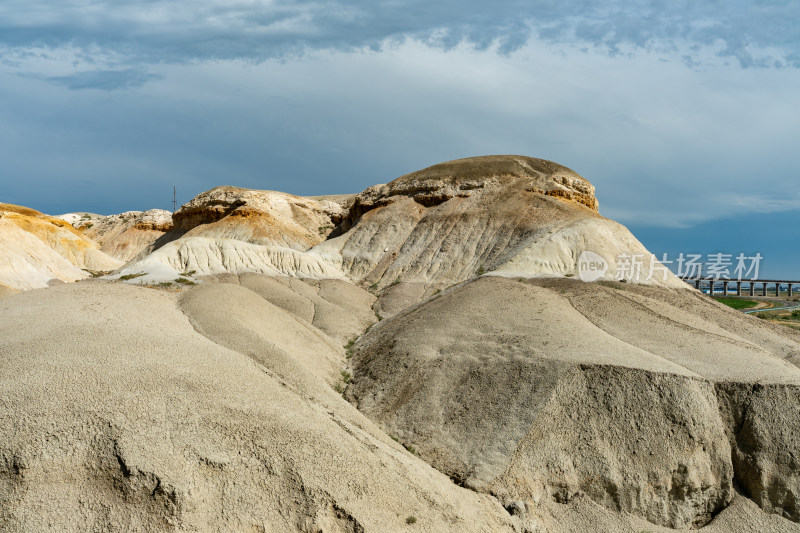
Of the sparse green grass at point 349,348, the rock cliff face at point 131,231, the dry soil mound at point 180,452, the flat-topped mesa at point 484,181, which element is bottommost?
the sparse green grass at point 349,348

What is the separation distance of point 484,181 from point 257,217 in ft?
77.9

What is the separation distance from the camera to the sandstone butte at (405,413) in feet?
33.3

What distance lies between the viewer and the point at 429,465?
50.6 ft

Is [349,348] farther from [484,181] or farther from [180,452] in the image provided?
[484,181]

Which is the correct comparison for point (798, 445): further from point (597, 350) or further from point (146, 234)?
point (146, 234)

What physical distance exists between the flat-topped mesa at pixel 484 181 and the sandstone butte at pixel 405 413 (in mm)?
20020

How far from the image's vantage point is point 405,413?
1825 cm

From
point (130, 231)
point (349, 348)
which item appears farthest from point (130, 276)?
point (130, 231)

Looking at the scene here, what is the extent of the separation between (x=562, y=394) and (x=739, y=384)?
488cm

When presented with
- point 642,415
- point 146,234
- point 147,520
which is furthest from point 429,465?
point 146,234

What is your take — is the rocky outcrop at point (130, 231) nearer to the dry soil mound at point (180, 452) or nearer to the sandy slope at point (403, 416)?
the sandy slope at point (403, 416)

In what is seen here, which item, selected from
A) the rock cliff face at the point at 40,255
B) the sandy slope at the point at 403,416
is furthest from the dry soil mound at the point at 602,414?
the rock cliff face at the point at 40,255

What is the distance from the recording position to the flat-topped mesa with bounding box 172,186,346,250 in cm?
6106

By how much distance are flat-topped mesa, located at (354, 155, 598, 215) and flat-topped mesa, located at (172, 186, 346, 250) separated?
27.4 feet
